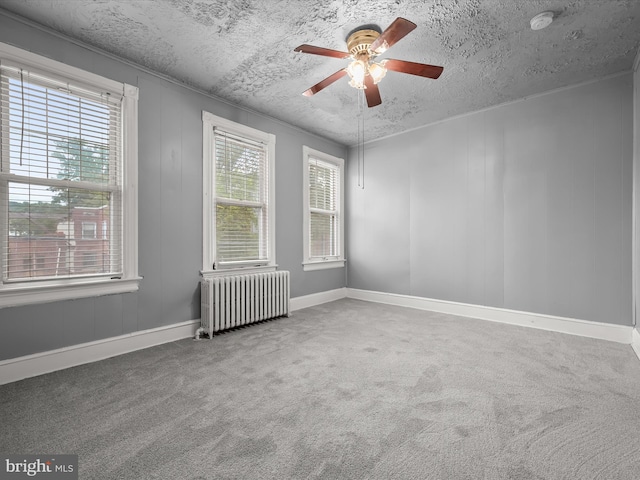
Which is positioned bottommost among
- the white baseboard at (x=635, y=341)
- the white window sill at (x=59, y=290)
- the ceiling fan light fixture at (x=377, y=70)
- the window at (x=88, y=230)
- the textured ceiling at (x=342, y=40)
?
the white baseboard at (x=635, y=341)

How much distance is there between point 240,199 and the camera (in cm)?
396

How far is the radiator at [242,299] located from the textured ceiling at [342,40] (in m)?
2.27

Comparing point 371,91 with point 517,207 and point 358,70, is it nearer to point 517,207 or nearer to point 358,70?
point 358,70

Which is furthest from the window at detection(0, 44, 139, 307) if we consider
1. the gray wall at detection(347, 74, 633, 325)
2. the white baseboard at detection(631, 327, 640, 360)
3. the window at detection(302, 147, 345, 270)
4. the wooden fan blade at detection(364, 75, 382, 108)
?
the white baseboard at detection(631, 327, 640, 360)

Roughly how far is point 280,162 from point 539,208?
11.3ft

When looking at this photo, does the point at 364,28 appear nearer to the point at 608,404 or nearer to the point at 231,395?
the point at 231,395

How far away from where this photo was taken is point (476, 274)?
4.20 m

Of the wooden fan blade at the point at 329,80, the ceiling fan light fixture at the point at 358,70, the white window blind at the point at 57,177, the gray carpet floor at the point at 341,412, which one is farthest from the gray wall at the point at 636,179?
the white window blind at the point at 57,177

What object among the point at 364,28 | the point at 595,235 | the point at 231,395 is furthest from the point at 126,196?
the point at 595,235

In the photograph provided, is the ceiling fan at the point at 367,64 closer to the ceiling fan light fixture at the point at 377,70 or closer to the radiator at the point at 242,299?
the ceiling fan light fixture at the point at 377,70

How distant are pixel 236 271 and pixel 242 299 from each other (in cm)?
41

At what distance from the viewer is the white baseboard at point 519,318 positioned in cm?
324

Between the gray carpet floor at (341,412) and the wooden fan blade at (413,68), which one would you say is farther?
the wooden fan blade at (413,68)

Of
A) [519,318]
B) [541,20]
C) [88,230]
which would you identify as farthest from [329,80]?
[519,318]
